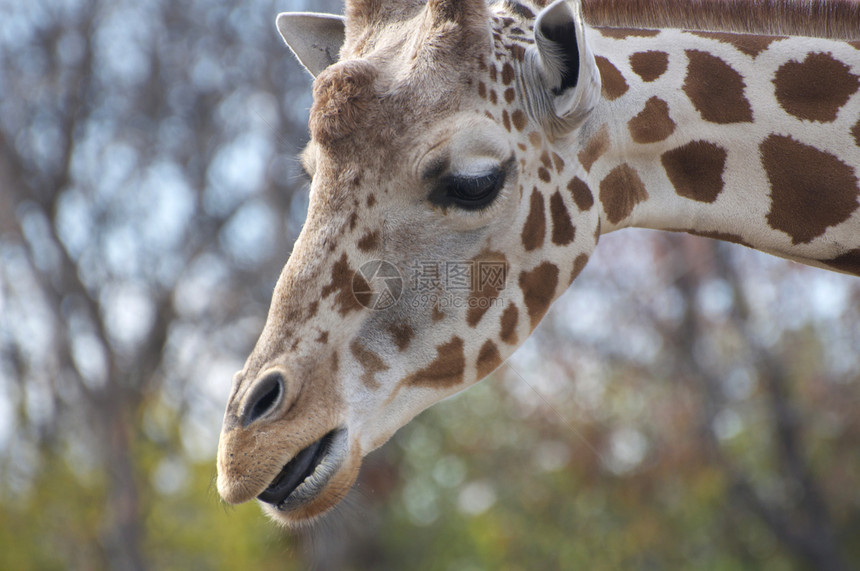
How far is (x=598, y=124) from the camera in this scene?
2.84 meters

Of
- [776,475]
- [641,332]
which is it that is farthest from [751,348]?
[776,475]

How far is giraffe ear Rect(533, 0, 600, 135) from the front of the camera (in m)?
2.51

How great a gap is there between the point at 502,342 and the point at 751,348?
44.2 feet

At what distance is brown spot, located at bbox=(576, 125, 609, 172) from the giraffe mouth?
1.39 metres

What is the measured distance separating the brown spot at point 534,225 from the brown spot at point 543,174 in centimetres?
5

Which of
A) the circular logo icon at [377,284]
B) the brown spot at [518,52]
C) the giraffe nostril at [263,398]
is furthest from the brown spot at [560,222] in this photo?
the giraffe nostril at [263,398]

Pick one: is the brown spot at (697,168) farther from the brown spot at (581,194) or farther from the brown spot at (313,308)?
the brown spot at (313,308)

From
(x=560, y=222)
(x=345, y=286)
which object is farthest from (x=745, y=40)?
(x=345, y=286)

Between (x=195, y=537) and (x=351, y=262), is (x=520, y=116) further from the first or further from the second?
(x=195, y=537)

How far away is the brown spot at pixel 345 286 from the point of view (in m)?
2.58

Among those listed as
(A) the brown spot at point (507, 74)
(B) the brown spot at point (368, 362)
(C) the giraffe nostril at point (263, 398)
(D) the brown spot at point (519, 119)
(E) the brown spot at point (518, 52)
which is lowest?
(B) the brown spot at point (368, 362)

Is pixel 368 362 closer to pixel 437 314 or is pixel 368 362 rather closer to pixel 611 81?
pixel 437 314

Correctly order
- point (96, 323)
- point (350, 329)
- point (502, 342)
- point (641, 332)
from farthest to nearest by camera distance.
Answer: point (641, 332) < point (96, 323) < point (502, 342) < point (350, 329)

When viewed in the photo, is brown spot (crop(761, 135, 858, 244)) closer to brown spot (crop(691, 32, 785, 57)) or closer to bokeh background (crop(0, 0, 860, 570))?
brown spot (crop(691, 32, 785, 57))
